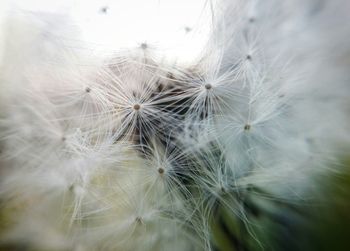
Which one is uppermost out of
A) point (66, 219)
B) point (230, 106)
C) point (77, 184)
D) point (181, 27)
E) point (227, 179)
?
point (181, 27)

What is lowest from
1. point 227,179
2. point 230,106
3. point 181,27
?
point 227,179

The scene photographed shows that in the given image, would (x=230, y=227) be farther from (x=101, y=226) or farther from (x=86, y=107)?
(x=86, y=107)

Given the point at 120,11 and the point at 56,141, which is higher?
the point at 120,11

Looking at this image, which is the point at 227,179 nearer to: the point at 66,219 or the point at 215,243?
the point at 215,243

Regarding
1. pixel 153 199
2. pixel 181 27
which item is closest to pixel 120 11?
pixel 181 27

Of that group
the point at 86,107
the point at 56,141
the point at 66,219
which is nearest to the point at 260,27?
the point at 86,107

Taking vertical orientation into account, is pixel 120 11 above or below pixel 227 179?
above

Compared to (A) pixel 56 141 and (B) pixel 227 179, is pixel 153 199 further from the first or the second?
(A) pixel 56 141

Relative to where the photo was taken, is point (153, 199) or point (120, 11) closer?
point (153, 199)
